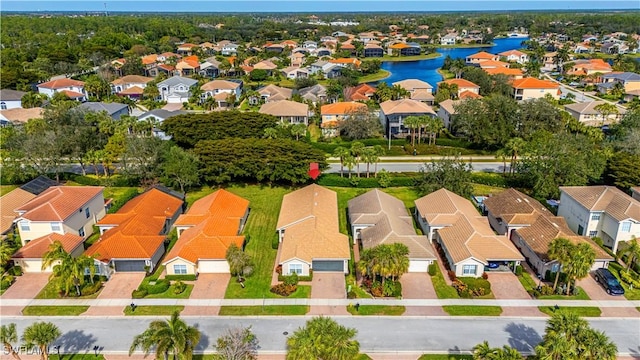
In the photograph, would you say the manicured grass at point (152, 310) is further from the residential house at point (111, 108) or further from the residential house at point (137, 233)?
the residential house at point (111, 108)

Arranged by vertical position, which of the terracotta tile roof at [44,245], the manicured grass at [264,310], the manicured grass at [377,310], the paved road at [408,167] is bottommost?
the paved road at [408,167]

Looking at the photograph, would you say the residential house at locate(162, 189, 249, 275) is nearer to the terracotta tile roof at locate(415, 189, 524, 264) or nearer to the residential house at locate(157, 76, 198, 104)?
the terracotta tile roof at locate(415, 189, 524, 264)

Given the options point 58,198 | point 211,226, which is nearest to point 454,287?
point 211,226

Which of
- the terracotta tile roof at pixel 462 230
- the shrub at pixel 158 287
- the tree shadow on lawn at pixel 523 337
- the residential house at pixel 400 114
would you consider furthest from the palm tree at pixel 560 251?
the residential house at pixel 400 114

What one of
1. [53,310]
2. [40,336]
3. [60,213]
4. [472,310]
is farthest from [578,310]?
[60,213]

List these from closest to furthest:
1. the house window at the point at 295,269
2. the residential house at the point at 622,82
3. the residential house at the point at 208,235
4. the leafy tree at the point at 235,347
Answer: the leafy tree at the point at 235,347 < the house window at the point at 295,269 < the residential house at the point at 208,235 < the residential house at the point at 622,82

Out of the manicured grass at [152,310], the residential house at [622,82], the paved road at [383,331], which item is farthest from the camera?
the residential house at [622,82]

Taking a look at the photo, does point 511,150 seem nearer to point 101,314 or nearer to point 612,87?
point 101,314
